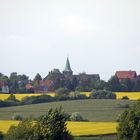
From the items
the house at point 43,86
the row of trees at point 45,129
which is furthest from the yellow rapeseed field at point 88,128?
the house at point 43,86

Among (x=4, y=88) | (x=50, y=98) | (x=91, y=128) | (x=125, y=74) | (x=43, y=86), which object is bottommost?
(x=91, y=128)

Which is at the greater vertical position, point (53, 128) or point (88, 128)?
point (53, 128)

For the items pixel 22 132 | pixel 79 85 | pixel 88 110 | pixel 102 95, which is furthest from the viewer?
pixel 79 85

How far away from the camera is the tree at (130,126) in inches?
2149

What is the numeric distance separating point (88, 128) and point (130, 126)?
7.06 meters

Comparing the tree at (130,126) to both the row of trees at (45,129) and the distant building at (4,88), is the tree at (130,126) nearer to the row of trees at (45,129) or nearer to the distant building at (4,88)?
the row of trees at (45,129)

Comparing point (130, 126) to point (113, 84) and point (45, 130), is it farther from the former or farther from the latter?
point (113, 84)

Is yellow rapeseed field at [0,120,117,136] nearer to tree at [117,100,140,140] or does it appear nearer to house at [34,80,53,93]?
tree at [117,100,140,140]

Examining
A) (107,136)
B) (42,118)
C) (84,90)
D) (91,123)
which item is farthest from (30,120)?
(84,90)

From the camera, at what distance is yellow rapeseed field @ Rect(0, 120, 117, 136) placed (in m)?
57.7

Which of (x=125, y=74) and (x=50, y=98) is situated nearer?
(x=50, y=98)

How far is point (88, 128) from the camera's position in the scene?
6150cm

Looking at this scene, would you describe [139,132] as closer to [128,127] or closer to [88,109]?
[128,127]

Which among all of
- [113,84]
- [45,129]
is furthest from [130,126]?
[113,84]
